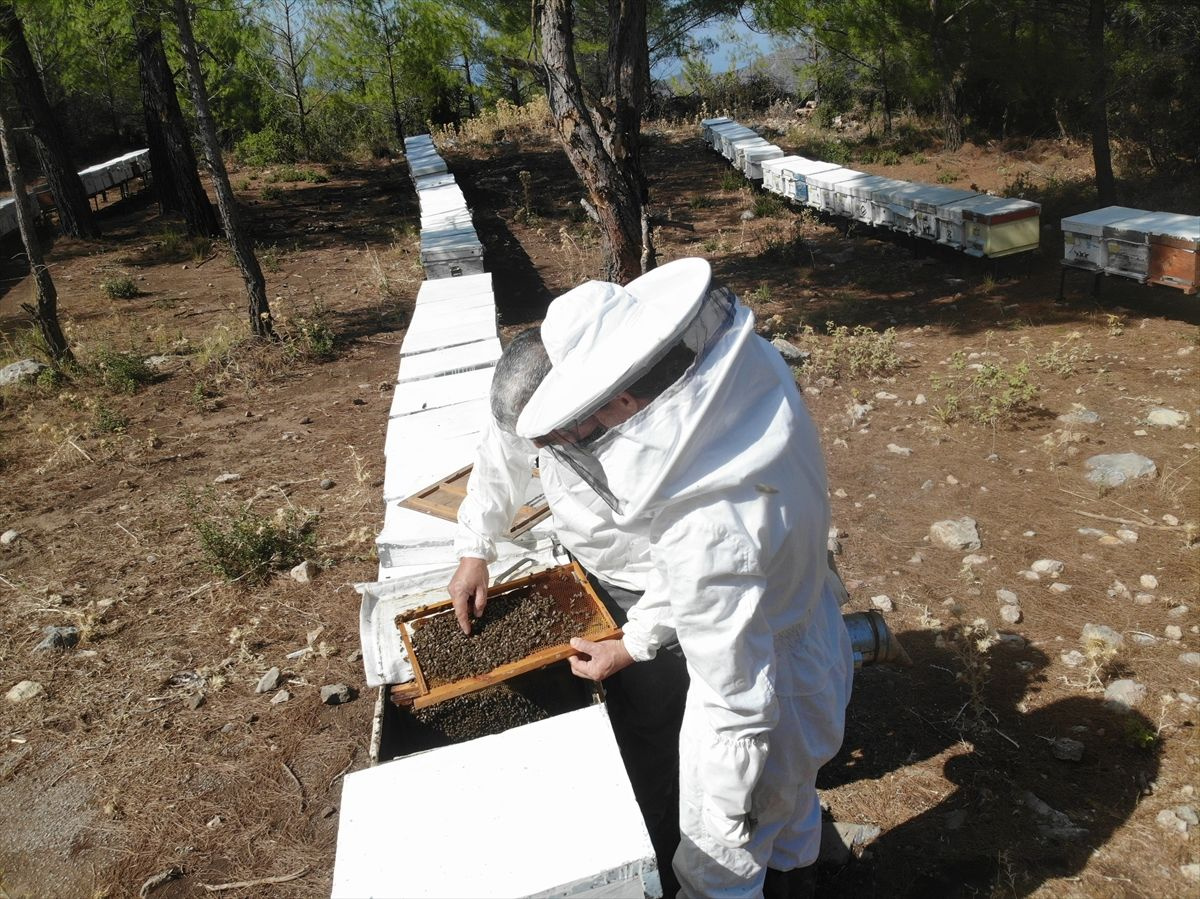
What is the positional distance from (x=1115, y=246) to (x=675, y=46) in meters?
14.6

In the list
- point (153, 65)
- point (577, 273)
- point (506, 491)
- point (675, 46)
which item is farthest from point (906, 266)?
point (675, 46)

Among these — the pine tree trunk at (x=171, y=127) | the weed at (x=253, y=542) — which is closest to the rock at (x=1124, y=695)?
the weed at (x=253, y=542)

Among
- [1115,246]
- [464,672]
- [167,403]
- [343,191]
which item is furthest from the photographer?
[343,191]

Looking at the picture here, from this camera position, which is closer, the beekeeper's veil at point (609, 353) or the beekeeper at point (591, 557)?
the beekeeper's veil at point (609, 353)

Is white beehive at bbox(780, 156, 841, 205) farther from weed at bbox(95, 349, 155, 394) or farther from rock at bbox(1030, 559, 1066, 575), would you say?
→ weed at bbox(95, 349, 155, 394)

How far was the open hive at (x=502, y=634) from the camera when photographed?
2.32m

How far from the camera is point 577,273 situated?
9.33m

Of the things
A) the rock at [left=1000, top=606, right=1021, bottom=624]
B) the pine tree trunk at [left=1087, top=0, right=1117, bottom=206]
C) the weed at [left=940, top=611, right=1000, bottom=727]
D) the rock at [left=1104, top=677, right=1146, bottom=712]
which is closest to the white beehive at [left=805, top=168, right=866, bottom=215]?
the pine tree trunk at [left=1087, top=0, right=1117, bottom=206]

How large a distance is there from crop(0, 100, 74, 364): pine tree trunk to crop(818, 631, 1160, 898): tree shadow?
7230 mm

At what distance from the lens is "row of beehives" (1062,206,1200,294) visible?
5.77 meters

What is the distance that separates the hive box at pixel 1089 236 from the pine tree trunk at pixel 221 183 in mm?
6760

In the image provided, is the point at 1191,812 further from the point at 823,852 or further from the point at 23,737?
the point at 23,737

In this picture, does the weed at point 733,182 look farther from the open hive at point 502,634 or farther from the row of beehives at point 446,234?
the open hive at point 502,634

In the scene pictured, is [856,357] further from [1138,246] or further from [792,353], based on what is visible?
[1138,246]
